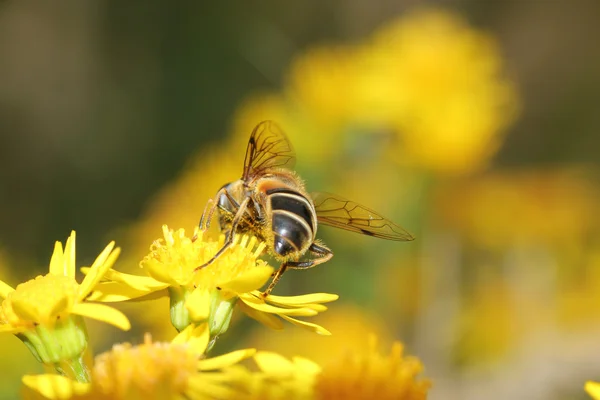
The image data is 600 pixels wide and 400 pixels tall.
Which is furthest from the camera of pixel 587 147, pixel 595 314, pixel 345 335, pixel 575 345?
pixel 587 147

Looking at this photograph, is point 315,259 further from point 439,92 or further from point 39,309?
point 439,92

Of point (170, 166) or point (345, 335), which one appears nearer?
point (345, 335)

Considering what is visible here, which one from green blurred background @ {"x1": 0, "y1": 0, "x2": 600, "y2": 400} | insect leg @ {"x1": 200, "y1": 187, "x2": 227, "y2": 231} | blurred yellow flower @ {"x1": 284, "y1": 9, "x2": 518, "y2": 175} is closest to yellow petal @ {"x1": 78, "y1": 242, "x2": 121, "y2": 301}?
insect leg @ {"x1": 200, "y1": 187, "x2": 227, "y2": 231}

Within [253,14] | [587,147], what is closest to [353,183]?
[253,14]

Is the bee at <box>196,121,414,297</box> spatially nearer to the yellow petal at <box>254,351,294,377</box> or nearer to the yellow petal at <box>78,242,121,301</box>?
the yellow petal at <box>78,242,121,301</box>

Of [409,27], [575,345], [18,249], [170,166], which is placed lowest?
[575,345]

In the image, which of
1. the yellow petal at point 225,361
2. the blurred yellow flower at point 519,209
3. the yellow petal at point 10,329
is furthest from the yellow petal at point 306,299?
the blurred yellow flower at point 519,209

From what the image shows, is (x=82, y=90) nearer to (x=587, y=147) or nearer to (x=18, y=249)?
(x=18, y=249)

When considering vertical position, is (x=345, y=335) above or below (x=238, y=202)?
above
